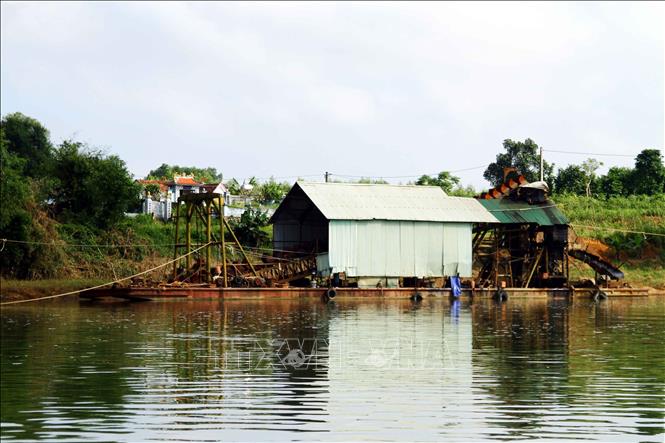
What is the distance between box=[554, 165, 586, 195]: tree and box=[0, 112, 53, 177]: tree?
121 feet

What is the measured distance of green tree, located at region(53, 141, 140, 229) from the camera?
5353cm

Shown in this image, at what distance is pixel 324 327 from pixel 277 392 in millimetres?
14037

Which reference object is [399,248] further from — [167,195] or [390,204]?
[167,195]

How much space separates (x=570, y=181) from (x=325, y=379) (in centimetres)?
5820

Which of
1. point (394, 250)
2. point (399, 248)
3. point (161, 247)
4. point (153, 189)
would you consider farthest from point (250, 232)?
point (153, 189)

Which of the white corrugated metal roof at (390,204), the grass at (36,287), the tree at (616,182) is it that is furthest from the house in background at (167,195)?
the tree at (616,182)

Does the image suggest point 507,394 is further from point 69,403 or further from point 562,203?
point 562,203

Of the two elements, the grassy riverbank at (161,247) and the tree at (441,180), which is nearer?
the grassy riverbank at (161,247)

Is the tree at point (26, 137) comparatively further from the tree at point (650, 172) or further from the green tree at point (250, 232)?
the tree at point (650, 172)

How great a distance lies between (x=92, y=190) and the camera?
53562 mm

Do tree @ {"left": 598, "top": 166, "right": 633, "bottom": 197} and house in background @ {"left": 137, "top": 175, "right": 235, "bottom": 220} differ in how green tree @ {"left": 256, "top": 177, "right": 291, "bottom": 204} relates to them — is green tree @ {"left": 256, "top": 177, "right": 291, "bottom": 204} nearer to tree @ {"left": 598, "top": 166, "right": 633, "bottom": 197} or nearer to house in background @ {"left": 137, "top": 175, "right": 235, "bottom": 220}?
house in background @ {"left": 137, "top": 175, "right": 235, "bottom": 220}

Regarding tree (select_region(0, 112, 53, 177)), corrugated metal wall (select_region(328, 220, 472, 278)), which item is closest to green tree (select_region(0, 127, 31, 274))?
corrugated metal wall (select_region(328, 220, 472, 278))

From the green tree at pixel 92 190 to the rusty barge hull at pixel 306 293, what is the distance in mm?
11385

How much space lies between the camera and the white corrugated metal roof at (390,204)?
48.8m
